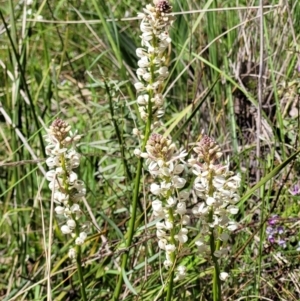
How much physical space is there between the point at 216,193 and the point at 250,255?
103cm

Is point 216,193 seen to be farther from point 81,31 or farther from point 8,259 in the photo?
point 81,31

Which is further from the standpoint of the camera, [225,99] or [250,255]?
[225,99]

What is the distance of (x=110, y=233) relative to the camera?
2.71 metres

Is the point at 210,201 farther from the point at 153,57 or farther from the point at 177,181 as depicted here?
the point at 153,57

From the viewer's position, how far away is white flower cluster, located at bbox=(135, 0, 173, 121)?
172 centimetres

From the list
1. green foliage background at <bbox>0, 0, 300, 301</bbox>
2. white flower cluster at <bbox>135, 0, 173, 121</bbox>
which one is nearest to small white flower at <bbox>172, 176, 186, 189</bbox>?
white flower cluster at <bbox>135, 0, 173, 121</bbox>

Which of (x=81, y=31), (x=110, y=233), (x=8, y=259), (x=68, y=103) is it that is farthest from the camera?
(x=81, y=31)

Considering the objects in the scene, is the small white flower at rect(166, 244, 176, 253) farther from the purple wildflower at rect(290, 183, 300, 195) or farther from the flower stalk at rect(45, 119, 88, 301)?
the purple wildflower at rect(290, 183, 300, 195)

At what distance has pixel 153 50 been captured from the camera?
175 centimetres

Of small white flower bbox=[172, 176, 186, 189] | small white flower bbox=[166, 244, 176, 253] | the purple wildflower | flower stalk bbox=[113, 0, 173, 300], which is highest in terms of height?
flower stalk bbox=[113, 0, 173, 300]

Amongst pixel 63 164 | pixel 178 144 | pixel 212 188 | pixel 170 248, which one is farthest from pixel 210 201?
pixel 178 144

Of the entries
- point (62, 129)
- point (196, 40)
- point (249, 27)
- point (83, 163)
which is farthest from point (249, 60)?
point (62, 129)

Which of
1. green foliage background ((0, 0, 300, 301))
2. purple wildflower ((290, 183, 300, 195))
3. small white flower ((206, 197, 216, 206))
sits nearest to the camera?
small white flower ((206, 197, 216, 206))

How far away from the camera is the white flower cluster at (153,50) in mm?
1723
